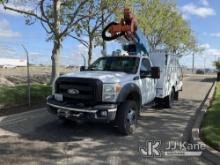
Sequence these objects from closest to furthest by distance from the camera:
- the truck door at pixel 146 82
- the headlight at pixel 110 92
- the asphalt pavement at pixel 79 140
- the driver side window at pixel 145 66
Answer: the asphalt pavement at pixel 79 140
the headlight at pixel 110 92
the truck door at pixel 146 82
the driver side window at pixel 145 66

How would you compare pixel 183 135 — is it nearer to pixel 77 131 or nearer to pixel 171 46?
pixel 77 131

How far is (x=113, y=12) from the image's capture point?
762 inches

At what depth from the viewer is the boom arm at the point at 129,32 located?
11.1 metres

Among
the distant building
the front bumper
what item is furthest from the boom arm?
the distant building

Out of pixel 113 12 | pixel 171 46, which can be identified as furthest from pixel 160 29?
pixel 113 12

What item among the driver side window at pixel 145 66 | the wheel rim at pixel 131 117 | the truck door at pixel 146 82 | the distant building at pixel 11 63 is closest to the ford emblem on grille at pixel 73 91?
the wheel rim at pixel 131 117

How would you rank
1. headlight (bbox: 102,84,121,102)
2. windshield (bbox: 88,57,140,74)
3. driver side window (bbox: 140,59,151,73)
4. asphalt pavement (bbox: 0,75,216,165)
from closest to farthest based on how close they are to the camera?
asphalt pavement (bbox: 0,75,216,165) < headlight (bbox: 102,84,121,102) < windshield (bbox: 88,57,140,74) < driver side window (bbox: 140,59,151,73)

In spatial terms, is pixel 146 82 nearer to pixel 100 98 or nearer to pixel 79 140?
pixel 100 98

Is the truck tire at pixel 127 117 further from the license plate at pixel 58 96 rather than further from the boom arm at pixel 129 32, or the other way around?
the boom arm at pixel 129 32

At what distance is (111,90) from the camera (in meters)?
8.55

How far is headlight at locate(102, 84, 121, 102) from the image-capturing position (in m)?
8.48

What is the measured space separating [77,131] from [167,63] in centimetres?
507

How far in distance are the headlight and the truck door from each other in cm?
171
